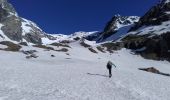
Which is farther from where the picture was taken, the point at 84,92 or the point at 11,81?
the point at 11,81

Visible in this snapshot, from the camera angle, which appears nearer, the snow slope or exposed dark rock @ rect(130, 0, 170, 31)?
the snow slope

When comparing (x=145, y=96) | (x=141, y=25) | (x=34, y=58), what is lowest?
(x=145, y=96)

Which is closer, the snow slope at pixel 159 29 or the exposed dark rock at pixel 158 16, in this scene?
the snow slope at pixel 159 29

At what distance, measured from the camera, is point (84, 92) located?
85.4ft

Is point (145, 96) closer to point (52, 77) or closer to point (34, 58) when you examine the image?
point (52, 77)

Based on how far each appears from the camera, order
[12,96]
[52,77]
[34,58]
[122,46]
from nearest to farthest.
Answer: [12,96] < [52,77] < [34,58] < [122,46]

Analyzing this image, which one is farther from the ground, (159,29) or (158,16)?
(158,16)

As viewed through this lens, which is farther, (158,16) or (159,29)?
(158,16)

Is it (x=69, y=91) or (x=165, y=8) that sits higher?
(x=165, y=8)

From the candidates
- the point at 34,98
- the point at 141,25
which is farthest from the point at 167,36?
the point at 34,98

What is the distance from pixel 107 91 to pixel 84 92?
2404 millimetres

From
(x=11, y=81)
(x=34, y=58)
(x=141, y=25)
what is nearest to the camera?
(x=11, y=81)

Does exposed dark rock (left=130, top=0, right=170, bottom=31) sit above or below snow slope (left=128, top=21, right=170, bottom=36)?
above

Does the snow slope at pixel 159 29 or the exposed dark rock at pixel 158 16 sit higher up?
the exposed dark rock at pixel 158 16
